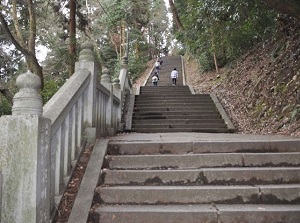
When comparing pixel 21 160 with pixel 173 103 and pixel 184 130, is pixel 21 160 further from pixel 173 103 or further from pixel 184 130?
pixel 173 103

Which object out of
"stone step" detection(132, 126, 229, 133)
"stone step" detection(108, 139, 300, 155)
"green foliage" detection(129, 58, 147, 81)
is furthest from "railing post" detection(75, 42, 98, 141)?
"green foliage" detection(129, 58, 147, 81)

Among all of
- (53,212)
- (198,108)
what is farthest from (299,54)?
(53,212)

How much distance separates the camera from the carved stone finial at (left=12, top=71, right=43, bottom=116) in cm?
237

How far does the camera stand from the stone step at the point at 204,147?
13.7 ft

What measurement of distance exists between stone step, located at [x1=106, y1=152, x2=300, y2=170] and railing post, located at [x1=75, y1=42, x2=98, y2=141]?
1.82 feet

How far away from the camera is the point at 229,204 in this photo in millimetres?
3258

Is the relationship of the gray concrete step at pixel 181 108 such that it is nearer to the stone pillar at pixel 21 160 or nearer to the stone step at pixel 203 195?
the stone step at pixel 203 195

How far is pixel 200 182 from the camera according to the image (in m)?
3.59

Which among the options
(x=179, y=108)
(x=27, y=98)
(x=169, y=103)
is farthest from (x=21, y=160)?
(x=169, y=103)

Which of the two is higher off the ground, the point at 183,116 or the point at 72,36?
the point at 72,36

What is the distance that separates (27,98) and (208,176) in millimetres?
2206

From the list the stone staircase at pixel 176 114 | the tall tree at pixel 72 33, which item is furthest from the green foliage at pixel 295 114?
the tall tree at pixel 72 33

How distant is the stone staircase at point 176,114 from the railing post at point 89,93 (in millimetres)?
3944

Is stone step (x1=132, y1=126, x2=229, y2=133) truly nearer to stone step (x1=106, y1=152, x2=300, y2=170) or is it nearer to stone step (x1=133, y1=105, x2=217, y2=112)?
stone step (x1=133, y1=105, x2=217, y2=112)
